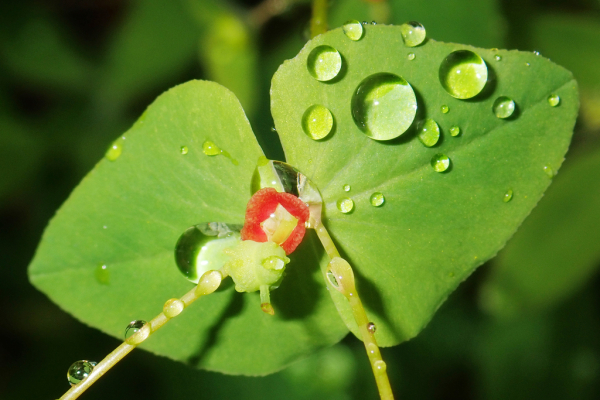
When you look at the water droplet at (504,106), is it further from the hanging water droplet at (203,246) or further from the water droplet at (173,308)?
the water droplet at (173,308)

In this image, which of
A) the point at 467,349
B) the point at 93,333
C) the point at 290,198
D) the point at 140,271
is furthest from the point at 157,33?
the point at 467,349

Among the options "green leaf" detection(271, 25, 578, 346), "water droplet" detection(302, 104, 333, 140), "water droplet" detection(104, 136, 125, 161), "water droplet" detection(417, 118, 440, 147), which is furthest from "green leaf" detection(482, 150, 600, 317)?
"water droplet" detection(104, 136, 125, 161)

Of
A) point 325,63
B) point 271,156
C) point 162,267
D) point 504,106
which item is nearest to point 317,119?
point 325,63

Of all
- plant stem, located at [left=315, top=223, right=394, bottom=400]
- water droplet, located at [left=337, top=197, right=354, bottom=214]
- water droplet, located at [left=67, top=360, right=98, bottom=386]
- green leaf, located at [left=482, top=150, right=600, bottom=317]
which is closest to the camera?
plant stem, located at [left=315, top=223, right=394, bottom=400]

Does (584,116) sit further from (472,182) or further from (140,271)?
(140,271)

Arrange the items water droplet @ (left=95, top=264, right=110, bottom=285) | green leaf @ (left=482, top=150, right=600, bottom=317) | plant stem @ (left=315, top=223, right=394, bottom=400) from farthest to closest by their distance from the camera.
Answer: green leaf @ (left=482, top=150, right=600, bottom=317), water droplet @ (left=95, top=264, right=110, bottom=285), plant stem @ (left=315, top=223, right=394, bottom=400)

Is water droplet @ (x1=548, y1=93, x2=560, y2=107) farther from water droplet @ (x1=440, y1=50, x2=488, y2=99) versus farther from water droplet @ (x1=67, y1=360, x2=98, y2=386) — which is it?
water droplet @ (x1=67, y1=360, x2=98, y2=386)

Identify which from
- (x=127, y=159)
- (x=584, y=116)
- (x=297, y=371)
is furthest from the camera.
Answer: (x=297, y=371)
